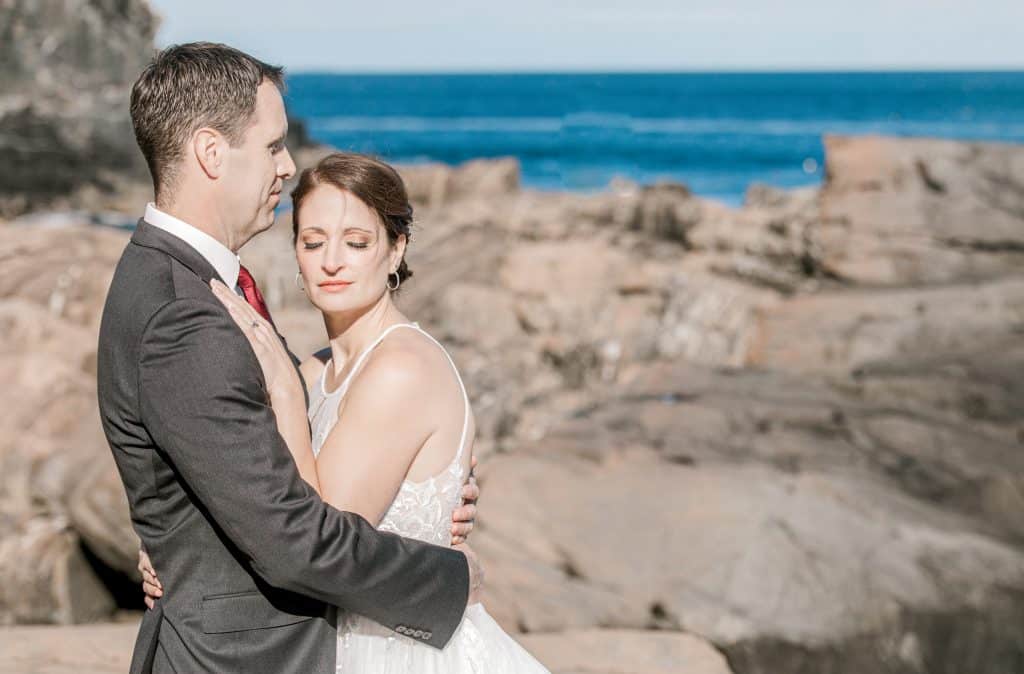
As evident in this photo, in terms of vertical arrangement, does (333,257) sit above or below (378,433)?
above

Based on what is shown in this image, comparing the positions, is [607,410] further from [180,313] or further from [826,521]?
[180,313]

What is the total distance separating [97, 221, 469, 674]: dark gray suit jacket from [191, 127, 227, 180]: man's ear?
0.53 ft

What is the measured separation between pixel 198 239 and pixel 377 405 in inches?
20.2

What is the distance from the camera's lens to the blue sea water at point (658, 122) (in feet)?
158

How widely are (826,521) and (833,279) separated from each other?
6.92 meters

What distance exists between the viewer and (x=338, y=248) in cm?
271

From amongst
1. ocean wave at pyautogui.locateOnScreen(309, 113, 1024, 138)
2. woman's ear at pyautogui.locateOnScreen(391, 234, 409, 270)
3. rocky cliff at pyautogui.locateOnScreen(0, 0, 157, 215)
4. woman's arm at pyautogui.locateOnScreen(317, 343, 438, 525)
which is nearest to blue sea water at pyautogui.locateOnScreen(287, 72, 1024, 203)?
ocean wave at pyautogui.locateOnScreen(309, 113, 1024, 138)

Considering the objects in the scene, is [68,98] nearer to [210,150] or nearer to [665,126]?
[210,150]

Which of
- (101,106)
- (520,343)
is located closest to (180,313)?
(520,343)

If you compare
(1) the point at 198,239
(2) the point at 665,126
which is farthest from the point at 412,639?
(2) the point at 665,126

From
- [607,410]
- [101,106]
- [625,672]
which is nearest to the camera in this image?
[625,672]

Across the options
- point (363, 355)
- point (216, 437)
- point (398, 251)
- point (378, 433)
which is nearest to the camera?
point (216, 437)

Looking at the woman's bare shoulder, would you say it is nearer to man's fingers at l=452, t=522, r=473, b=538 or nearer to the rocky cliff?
man's fingers at l=452, t=522, r=473, b=538

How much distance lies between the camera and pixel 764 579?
5.67 metres
